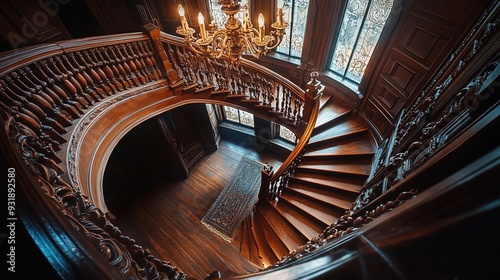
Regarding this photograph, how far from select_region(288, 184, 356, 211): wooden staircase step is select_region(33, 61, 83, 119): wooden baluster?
3.36 meters

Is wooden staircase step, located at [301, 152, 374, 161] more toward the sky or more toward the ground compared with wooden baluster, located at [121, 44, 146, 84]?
more toward the ground

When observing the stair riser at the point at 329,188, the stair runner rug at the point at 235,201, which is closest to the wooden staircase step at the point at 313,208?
the stair riser at the point at 329,188

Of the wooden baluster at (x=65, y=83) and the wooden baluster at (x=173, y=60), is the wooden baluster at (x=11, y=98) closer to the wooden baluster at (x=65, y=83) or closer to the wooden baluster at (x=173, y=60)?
the wooden baluster at (x=65, y=83)

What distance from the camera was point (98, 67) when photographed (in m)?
3.07

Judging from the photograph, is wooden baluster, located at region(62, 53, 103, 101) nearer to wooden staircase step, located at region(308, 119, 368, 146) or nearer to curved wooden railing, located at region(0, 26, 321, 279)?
curved wooden railing, located at region(0, 26, 321, 279)

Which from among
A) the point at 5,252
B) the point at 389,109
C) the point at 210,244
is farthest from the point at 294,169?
the point at 5,252

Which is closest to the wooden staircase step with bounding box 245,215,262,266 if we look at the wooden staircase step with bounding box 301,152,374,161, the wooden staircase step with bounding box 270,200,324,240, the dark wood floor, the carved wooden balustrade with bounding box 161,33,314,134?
the dark wood floor

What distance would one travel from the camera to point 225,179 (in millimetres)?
6309

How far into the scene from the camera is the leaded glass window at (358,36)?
367 cm

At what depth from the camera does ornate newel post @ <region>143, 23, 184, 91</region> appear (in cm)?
341

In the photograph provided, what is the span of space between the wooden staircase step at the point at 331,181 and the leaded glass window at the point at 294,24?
292 centimetres

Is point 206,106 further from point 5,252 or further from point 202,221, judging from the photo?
point 5,252

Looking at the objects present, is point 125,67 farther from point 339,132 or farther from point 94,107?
point 339,132

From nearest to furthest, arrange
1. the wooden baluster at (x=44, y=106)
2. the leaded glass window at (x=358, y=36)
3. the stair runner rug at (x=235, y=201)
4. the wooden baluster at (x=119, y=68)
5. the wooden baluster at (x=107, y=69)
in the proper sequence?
1. the wooden baluster at (x=44, y=106)
2. the wooden baluster at (x=107, y=69)
3. the wooden baluster at (x=119, y=68)
4. the leaded glass window at (x=358, y=36)
5. the stair runner rug at (x=235, y=201)
